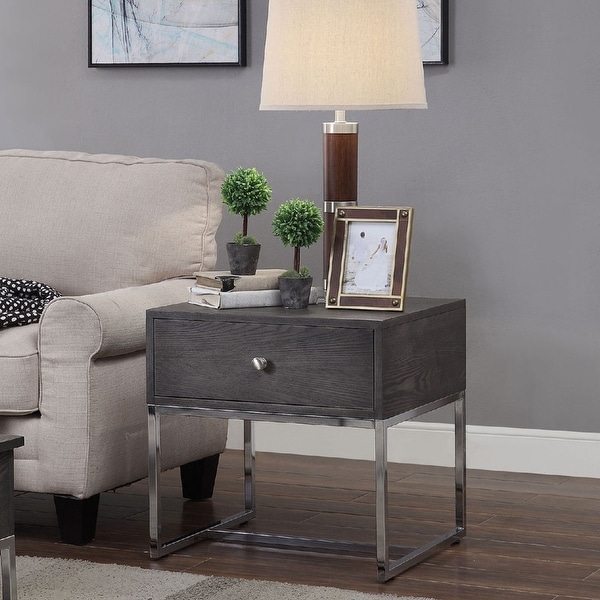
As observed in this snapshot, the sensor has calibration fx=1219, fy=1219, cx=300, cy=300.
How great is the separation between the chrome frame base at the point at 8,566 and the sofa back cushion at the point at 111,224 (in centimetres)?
110

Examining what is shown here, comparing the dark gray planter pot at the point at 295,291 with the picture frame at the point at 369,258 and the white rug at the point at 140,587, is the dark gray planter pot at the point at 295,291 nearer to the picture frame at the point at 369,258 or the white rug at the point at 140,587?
the picture frame at the point at 369,258

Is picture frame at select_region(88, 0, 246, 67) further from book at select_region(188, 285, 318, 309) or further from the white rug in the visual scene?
the white rug

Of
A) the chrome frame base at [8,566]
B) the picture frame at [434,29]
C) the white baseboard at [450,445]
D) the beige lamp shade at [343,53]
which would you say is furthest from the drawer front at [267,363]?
the picture frame at [434,29]

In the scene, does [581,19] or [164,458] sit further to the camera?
[581,19]

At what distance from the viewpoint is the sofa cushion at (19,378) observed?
2594 millimetres

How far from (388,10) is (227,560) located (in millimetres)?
1193

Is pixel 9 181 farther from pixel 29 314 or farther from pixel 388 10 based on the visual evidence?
pixel 388 10

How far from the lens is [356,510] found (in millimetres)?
2967

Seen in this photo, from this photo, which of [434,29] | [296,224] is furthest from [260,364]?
[434,29]

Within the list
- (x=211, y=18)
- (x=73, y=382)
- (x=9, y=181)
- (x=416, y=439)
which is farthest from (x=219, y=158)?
(x=73, y=382)

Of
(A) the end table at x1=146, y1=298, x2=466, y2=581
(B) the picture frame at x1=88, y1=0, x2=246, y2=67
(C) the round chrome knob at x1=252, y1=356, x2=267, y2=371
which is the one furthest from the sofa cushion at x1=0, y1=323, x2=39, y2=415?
(B) the picture frame at x1=88, y1=0, x2=246, y2=67

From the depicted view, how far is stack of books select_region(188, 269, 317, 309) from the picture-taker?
2529 mm

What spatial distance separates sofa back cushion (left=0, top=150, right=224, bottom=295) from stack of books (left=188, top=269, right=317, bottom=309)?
0.46 m

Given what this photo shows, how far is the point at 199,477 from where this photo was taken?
3.05m
